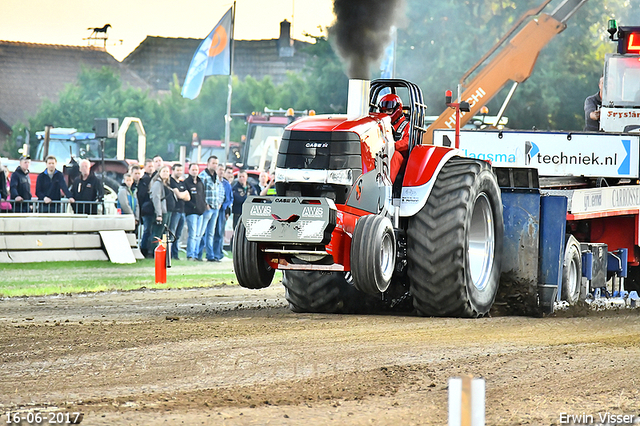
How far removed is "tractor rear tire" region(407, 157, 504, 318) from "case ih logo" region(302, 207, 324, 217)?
1.24 metres

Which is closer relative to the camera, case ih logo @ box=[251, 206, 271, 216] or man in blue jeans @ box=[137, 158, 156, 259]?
case ih logo @ box=[251, 206, 271, 216]

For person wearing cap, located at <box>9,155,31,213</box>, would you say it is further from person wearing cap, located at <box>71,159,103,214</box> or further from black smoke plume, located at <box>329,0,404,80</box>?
black smoke plume, located at <box>329,0,404,80</box>

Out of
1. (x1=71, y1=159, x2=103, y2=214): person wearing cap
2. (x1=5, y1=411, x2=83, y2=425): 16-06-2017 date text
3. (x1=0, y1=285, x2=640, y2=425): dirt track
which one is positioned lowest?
(x1=5, y1=411, x2=83, y2=425): 16-06-2017 date text

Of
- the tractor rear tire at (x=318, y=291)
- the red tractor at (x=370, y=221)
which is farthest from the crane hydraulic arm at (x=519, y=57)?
the tractor rear tire at (x=318, y=291)

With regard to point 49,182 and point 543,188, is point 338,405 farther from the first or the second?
point 49,182

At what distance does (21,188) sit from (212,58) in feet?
38.7

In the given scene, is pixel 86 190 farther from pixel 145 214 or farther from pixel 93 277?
pixel 93 277

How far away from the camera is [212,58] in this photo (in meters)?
29.0

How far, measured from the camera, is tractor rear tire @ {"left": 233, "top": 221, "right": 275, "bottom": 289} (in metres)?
9.49

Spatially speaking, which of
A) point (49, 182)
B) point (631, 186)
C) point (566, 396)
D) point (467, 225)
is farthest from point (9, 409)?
point (49, 182)

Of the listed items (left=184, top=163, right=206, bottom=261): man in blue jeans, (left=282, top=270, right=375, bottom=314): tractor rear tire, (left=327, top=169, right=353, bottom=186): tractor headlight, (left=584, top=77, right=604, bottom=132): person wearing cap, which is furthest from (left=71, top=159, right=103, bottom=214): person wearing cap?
(left=327, top=169, right=353, bottom=186): tractor headlight

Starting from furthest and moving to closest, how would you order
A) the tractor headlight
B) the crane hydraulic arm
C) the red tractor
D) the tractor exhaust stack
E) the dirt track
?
the crane hydraulic arm, the tractor exhaust stack, the tractor headlight, the red tractor, the dirt track

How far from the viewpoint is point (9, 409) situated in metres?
5.48

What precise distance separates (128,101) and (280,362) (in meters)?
61.5
